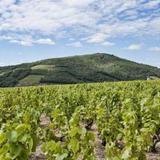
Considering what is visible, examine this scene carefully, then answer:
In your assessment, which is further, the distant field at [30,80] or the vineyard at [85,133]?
the distant field at [30,80]

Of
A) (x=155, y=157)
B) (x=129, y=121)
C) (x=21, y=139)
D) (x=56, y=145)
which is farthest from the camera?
(x=155, y=157)

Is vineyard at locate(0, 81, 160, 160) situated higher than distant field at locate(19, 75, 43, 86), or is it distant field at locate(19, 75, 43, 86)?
distant field at locate(19, 75, 43, 86)

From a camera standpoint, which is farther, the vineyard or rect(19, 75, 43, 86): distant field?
rect(19, 75, 43, 86): distant field

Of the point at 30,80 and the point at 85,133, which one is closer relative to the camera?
the point at 85,133

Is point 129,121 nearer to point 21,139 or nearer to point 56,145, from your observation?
point 56,145

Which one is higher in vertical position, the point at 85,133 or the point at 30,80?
the point at 30,80

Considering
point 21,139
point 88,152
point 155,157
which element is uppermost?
point 21,139

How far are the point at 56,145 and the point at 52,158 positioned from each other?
4.32ft

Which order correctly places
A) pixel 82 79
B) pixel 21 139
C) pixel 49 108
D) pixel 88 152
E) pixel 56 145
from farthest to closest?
pixel 82 79 → pixel 49 108 → pixel 88 152 → pixel 56 145 → pixel 21 139

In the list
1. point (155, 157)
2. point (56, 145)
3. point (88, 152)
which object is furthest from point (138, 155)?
point (155, 157)

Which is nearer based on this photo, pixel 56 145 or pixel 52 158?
pixel 56 145

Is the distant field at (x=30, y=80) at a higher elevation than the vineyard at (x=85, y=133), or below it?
higher

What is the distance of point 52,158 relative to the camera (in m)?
7.04

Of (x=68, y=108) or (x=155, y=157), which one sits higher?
(x=68, y=108)
